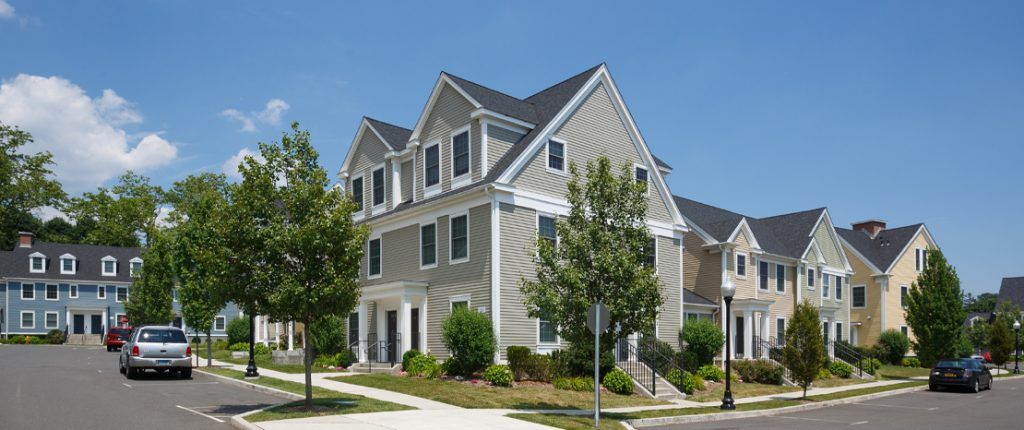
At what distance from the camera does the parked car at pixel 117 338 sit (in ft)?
157

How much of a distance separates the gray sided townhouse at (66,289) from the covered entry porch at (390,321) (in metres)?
40.6

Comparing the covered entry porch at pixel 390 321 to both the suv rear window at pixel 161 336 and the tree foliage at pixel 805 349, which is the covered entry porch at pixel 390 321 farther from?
the tree foliage at pixel 805 349

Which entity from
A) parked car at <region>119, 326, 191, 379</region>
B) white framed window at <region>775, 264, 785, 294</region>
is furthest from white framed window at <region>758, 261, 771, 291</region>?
parked car at <region>119, 326, 191, 379</region>

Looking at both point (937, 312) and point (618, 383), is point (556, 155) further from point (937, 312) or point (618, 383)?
point (937, 312)

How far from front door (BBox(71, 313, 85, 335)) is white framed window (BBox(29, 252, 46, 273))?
16.3 ft

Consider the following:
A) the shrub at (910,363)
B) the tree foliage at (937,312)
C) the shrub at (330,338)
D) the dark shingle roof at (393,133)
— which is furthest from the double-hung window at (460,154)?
the shrub at (910,363)

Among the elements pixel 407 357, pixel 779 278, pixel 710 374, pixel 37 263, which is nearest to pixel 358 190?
pixel 407 357

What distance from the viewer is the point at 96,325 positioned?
229 ft

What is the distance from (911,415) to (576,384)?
9648mm

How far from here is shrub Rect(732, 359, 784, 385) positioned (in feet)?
101

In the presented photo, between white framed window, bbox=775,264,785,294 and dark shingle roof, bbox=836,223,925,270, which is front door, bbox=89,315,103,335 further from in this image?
dark shingle roof, bbox=836,223,925,270

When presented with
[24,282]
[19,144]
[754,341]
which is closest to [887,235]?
[754,341]

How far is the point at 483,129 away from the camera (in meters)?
26.9

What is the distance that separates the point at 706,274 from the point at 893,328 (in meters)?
22.3
